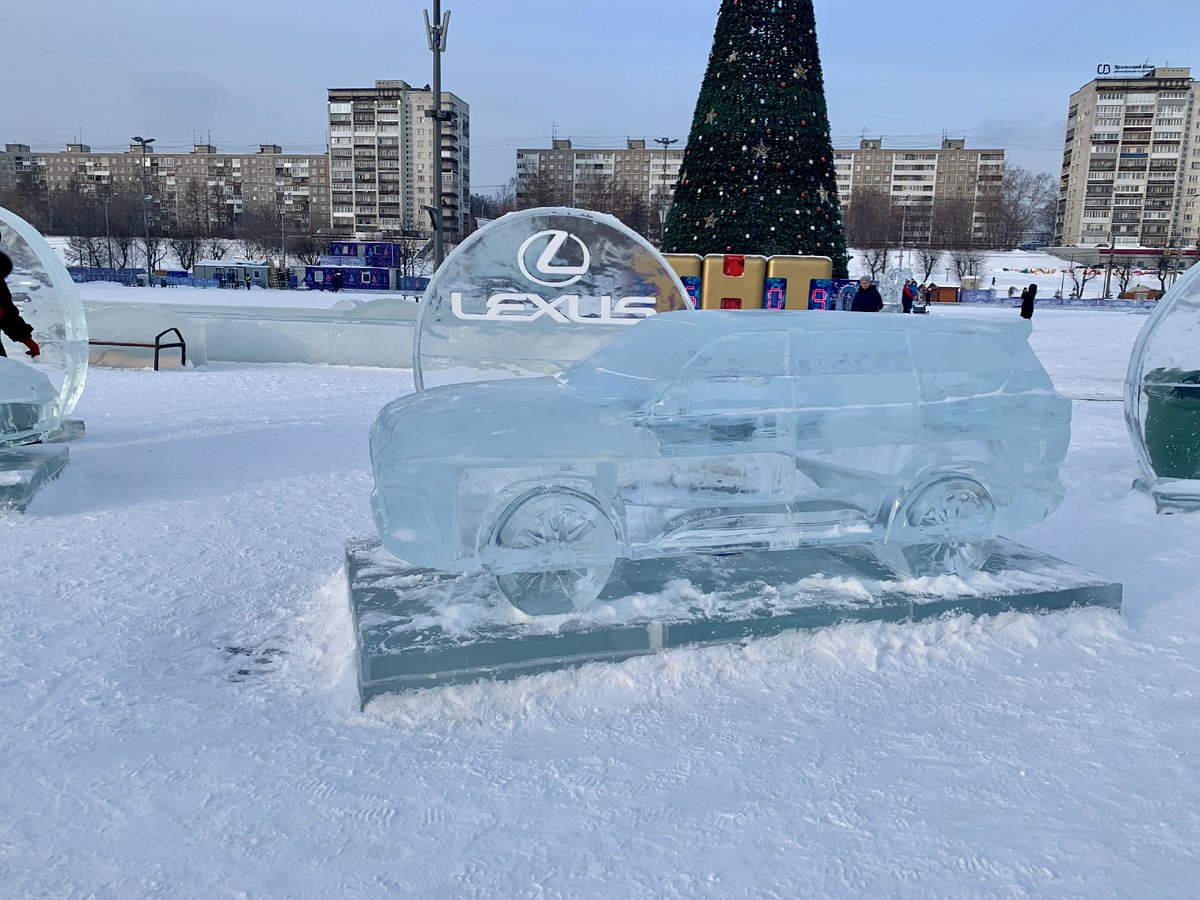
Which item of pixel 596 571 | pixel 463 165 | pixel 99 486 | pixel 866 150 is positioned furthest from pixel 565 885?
pixel 866 150

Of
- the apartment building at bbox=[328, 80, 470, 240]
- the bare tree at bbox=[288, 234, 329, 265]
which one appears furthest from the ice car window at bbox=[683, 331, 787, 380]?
the apartment building at bbox=[328, 80, 470, 240]

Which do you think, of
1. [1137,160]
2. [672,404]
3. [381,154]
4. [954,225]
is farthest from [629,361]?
[1137,160]

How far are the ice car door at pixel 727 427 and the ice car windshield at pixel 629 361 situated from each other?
0.68 feet

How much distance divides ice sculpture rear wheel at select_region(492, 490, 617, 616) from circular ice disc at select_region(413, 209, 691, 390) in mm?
3861

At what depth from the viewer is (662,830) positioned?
9.96ft

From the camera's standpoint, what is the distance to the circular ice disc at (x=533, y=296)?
26.1 feet

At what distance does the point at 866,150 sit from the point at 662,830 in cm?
13191

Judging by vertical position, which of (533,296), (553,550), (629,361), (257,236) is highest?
(257,236)

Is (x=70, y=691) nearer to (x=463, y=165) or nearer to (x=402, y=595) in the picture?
(x=402, y=595)

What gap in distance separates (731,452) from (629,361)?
820mm

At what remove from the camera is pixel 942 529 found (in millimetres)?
4836

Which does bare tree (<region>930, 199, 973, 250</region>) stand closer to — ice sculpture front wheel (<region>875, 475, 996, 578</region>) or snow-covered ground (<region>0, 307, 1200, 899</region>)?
ice sculpture front wheel (<region>875, 475, 996, 578</region>)

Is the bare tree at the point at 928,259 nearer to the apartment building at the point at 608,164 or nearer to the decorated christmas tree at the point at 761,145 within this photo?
the apartment building at the point at 608,164

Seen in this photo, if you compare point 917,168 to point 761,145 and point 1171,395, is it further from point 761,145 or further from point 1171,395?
point 1171,395
